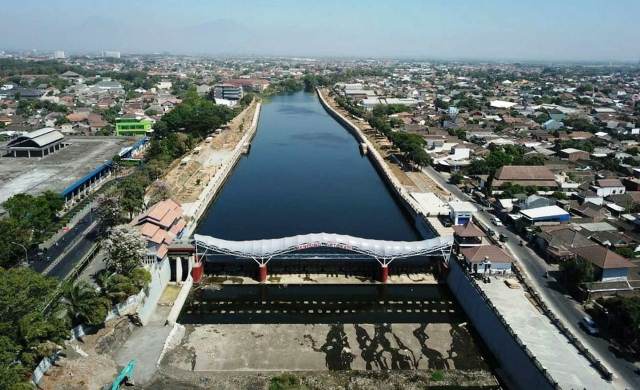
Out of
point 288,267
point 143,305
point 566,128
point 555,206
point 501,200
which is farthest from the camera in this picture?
point 566,128

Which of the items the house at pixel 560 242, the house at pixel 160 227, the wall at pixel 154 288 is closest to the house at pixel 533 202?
the house at pixel 560 242

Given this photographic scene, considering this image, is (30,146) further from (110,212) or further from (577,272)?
(577,272)

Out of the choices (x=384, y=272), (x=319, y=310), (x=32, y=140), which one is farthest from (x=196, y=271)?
(x=32, y=140)

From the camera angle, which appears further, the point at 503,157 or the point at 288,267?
the point at 503,157

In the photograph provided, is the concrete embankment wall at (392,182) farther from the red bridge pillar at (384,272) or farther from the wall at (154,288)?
the wall at (154,288)

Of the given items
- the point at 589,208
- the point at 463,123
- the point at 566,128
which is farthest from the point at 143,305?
the point at 566,128

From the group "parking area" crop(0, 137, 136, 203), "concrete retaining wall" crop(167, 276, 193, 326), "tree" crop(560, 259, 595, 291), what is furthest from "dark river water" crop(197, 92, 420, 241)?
"parking area" crop(0, 137, 136, 203)

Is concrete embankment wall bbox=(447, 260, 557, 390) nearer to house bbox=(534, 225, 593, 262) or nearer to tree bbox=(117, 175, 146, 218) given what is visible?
house bbox=(534, 225, 593, 262)

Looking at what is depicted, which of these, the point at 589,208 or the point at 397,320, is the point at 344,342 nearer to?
the point at 397,320
